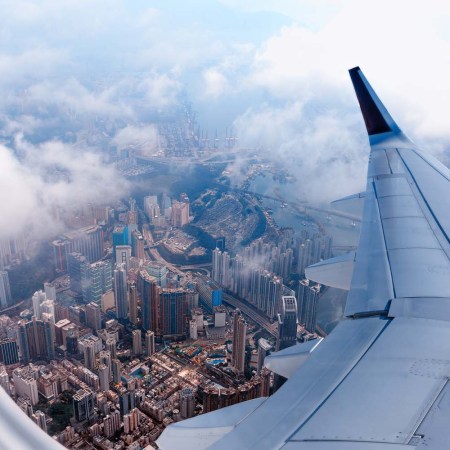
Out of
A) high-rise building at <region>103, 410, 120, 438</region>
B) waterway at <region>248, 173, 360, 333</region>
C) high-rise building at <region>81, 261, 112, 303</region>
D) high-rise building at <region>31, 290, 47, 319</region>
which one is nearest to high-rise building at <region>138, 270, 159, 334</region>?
high-rise building at <region>81, 261, 112, 303</region>

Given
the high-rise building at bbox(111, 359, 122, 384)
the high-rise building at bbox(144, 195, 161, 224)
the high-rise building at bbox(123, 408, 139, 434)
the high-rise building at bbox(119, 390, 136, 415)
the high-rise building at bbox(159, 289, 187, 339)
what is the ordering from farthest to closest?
the high-rise building at bbox(144, 195, 161, 224) → the high-rise building at bbox(159, 289, 187, 339) → the high-rise building at bbox(111, 359, 122, 384) → the high-rise building at bbox(119, 390, 136, 415) → the high-rise building at bbox(123, 408, 139, 434)

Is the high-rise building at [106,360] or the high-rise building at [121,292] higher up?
the high-rise building at [121,292]

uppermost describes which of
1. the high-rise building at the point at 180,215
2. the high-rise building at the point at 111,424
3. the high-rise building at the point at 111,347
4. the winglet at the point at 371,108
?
the winglet at the point at 371,108

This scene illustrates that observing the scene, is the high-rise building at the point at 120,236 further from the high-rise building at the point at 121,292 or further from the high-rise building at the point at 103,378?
the high-rise building at the point at 103,378

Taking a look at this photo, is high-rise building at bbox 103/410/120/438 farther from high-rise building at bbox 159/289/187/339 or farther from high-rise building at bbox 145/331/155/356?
high-rise building at bbox 159/289/187/339

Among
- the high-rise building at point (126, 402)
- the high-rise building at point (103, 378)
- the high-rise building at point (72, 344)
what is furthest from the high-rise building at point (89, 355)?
the high-rise building at point (126, 402)

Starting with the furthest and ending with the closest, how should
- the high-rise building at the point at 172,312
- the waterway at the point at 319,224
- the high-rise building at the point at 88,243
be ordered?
the high-rise building at the point at 88,243 → the high-rise building at the point at 172,312 → the waterway at the point at 319,224

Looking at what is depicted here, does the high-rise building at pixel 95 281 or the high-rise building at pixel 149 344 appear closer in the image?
the high-rise building at pixel 149 344
